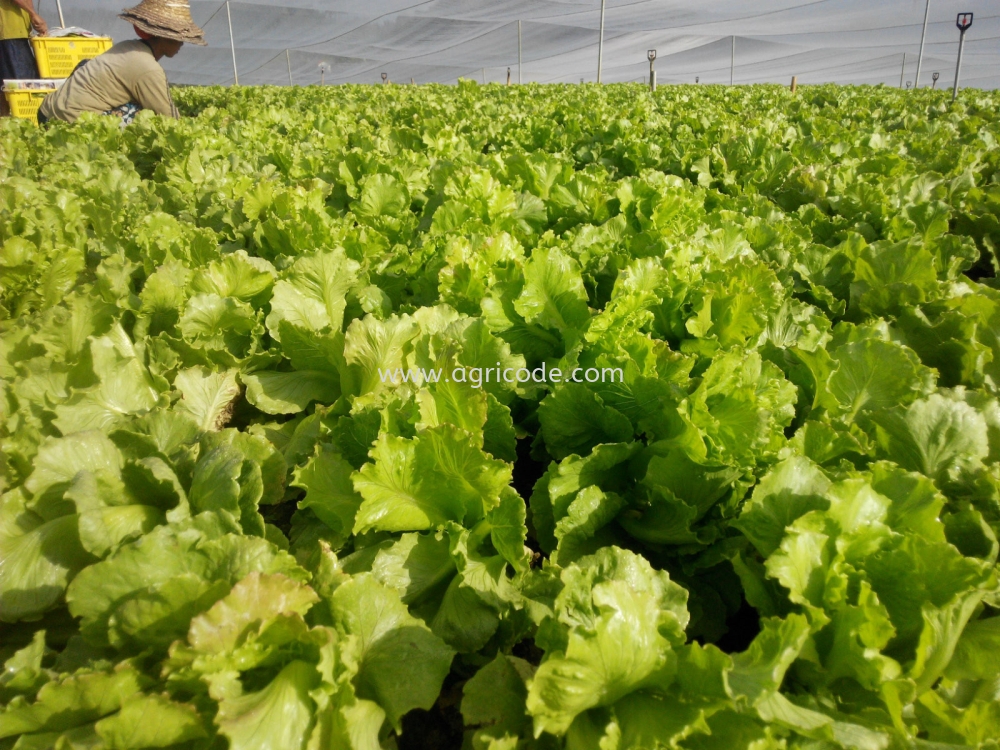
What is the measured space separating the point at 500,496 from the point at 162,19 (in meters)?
9.31

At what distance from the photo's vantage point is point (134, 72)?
8.62 meters

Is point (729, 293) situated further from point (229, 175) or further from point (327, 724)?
point (229, 175)

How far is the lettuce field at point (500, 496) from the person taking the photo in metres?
1.17

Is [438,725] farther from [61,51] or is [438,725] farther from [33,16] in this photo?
[33,16]

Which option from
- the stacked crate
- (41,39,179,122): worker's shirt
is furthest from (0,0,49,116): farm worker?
(41,39,179,122): worker's shirt

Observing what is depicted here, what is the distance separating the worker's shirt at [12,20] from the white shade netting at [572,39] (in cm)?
2253

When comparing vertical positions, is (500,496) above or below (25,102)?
below

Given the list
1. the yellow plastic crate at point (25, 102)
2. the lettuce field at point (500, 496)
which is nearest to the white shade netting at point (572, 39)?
the yellow plastic crate at point (25, 102)

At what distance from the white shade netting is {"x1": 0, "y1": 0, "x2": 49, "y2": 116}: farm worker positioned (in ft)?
73.7

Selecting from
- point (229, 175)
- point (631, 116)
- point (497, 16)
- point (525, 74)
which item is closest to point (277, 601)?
point (229, 175)

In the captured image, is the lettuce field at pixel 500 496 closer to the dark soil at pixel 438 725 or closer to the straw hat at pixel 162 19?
the dark soil at pixel 438 725

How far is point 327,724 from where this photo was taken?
1229 mm

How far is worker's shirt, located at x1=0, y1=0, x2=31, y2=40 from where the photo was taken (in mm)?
13039

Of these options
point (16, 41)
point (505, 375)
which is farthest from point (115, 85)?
point (505, 375)
